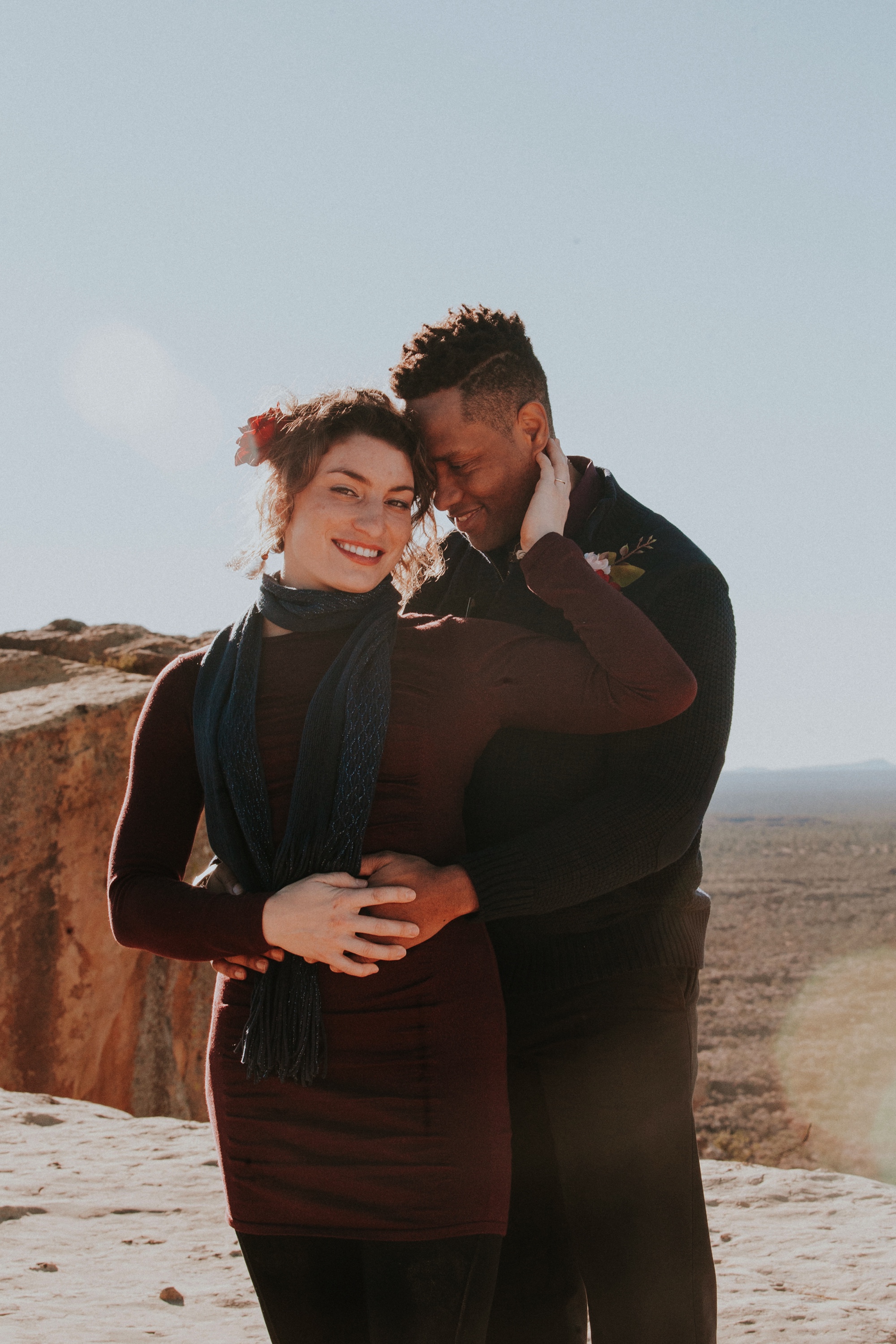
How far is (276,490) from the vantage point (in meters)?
2.02

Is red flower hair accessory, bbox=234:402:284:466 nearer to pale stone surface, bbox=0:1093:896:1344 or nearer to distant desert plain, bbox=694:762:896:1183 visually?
pale stone surface, bbox=0:1093:896:1344

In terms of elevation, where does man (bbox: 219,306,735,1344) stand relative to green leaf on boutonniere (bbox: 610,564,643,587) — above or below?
below

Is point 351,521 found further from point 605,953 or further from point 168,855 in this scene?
point 605,953

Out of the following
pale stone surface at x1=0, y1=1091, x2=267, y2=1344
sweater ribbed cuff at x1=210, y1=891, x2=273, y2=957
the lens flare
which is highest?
sweater ribbed cuff at x1=210, y1=891, x2=273, y2=957

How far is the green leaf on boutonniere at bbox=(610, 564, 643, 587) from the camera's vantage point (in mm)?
2111

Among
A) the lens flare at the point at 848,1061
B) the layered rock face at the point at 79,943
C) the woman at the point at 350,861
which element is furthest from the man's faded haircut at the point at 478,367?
the lens flare at the point at 848,1061

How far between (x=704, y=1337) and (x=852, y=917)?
96.0 ft

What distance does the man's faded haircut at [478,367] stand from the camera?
231cm

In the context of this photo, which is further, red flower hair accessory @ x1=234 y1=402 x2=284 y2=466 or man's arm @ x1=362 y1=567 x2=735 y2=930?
red flower hair accessory @ x1=234 y1=402 x2=284 y2=466

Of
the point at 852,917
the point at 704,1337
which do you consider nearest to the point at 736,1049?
the point at 852,917

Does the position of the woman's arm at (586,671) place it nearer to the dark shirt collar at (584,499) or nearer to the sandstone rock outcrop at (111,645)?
the dark shirt collar at (584,499)

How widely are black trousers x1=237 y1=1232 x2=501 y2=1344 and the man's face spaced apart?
135cm

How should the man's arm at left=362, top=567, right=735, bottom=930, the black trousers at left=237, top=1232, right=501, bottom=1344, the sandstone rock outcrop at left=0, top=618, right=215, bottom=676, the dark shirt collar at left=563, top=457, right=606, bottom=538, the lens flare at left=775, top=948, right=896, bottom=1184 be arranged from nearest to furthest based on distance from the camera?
the black trousers at left=237, top=1232, right=501, bottom=1344, the man's arm at left=362, top=567, right=735, bottom=930, the dark shirt collar at left=563, top=457, right=606, bottom=538, the sandstone rock outcrop at left=0, top=618, right=215, bottom=676, the lens flare at left=775, top=948, right=896, bottom=1184

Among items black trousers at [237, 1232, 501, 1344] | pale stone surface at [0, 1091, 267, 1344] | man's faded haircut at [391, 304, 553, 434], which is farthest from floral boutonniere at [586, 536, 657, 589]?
pale stone surface at [0, 1091, 267, 1344]
